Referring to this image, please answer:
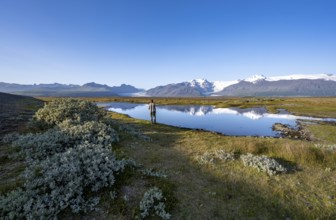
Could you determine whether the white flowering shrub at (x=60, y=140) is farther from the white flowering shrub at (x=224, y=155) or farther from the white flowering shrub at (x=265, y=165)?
the white flowering shrub at (x=265, y=165)

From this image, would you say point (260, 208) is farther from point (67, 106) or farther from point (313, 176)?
point (67, 106)

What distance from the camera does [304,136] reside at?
32.0 metres

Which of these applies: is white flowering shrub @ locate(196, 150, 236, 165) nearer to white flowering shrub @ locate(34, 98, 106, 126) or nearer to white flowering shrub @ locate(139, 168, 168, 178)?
white flowering shrub @ locate(139, 168, 168, 178)

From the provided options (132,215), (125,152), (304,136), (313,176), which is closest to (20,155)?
(125,152)

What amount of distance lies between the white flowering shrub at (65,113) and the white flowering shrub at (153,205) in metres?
13.9

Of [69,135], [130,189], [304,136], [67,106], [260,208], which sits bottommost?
[304,136]

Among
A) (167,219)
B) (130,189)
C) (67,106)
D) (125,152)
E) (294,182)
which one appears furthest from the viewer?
(67,106)

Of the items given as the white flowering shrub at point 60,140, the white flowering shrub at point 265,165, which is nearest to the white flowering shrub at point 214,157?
the white flowering shrub at point 265,165

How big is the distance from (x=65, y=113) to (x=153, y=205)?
16472mm

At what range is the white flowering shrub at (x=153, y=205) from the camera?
799cm

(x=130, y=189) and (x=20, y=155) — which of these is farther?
(x=20, y=155)

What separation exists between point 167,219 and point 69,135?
11067 millimetres

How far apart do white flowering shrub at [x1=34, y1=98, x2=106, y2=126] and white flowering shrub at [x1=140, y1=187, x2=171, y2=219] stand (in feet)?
45.6

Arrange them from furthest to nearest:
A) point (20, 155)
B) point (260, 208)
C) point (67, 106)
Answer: point (67, 106)
point (20, 155)
point (260, 208)
